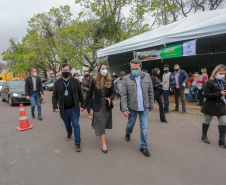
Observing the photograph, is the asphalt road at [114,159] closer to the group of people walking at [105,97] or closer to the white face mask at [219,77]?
the group of people walking at [105,97]

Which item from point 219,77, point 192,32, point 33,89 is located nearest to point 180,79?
point 192,32

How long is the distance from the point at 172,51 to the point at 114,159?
218 inches

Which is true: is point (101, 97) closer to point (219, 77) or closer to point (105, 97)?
point (105, 97)

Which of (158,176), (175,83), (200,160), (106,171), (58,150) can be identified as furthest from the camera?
(175,83)

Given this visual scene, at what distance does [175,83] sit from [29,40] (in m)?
24.2

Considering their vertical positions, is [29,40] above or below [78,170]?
above

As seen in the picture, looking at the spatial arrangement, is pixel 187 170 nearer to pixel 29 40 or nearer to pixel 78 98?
pixel 78 98

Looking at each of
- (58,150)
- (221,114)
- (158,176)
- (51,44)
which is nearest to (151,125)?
(221,114)

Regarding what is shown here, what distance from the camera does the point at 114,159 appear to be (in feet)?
9.69

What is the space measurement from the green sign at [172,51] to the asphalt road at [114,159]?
3343 mm

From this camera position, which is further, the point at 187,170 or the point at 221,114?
the point at 221,114

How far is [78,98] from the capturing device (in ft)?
11.4

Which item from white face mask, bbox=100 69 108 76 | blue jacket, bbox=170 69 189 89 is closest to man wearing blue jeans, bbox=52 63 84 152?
white face mask, bbox=100 69 108 76

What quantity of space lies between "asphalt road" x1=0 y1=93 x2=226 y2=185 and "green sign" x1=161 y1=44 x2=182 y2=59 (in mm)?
3343
